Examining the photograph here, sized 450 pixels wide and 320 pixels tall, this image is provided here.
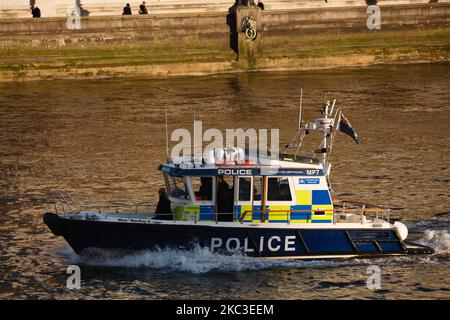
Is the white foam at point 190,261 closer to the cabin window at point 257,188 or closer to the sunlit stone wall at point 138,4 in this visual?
the cabin window at point 257,188

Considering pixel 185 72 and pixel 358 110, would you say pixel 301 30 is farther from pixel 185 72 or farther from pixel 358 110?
pixel 358 110

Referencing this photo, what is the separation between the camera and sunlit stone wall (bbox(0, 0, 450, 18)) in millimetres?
60062

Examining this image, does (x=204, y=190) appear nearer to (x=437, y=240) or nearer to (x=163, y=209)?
(x=163, y=209)

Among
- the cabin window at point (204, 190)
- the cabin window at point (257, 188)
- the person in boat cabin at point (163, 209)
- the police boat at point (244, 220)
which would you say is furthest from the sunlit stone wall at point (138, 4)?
the cabin window at point (257, 188)

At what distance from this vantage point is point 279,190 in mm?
27578

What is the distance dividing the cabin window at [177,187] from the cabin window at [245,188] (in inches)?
49.2

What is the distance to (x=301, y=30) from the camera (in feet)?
192

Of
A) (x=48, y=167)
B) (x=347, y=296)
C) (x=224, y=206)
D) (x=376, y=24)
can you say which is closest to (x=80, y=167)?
(x=48, y=167)

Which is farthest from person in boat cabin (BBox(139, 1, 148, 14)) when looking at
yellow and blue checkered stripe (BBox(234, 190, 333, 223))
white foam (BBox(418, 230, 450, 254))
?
yellow and blue checkered stripe (BBox(234, 190, 333, 223))

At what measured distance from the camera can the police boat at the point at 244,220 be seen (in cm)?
2722

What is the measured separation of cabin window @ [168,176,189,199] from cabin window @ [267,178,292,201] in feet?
6.22

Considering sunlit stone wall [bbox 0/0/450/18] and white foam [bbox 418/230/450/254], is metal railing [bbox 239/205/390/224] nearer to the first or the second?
white foam [bbox 418/230/450/254]

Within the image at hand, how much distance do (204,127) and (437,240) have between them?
665 inches

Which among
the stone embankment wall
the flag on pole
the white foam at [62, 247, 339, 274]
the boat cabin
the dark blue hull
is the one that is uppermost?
the stone embankment wall
